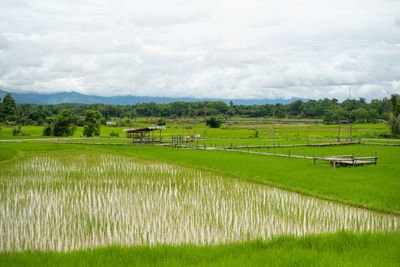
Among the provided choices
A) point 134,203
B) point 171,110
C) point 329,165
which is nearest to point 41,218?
point 134,203

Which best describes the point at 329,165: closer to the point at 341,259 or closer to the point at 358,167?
the point at 358,167

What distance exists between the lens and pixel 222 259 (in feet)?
18.0

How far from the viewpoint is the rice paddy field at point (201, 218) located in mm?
5645

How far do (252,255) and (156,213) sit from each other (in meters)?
3.50

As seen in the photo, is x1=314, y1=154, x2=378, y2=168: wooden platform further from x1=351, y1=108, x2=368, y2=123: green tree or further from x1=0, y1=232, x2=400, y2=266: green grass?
x1=351, y1=108, x2=368, y2=123: green tree

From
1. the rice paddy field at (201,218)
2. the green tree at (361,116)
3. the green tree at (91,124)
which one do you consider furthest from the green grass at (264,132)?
the rice paddy field at (201,218)

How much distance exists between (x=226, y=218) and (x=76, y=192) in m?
5.42

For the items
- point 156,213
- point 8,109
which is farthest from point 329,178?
point 8,109

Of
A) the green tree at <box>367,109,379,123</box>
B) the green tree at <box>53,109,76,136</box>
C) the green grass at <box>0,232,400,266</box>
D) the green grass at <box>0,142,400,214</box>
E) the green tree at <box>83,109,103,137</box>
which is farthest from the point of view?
the green tree at <box>367,109,379,123</box>

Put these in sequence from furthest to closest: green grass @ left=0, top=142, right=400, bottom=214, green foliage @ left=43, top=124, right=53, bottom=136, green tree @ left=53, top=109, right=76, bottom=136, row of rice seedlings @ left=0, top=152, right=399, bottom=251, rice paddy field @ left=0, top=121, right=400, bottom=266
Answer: green foliage @ left=43, top=124, right=53, bottom=136, green tree @ left=53, top=109, right=76, bottom=136, green grass @ left=0, top=142, right=400, bottom=214, row of rice seedlings @ left=0, top=152, right=399, bottom=251, rice paddy field @ left=0, top=121, right=400, bottom=266

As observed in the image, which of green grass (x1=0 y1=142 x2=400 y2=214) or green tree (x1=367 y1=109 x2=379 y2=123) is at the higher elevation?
green tree (x1=367 y1=109 x2=379 y2=123)

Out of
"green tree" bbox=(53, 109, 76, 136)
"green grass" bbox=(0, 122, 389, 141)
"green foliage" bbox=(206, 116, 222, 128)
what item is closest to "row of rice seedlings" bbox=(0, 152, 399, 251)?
"green grass" bbox=(0, 122, 389, 141)

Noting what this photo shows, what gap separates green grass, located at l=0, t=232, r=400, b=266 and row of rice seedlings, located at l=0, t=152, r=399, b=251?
1.85 ft

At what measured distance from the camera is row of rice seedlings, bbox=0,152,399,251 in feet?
22.6
